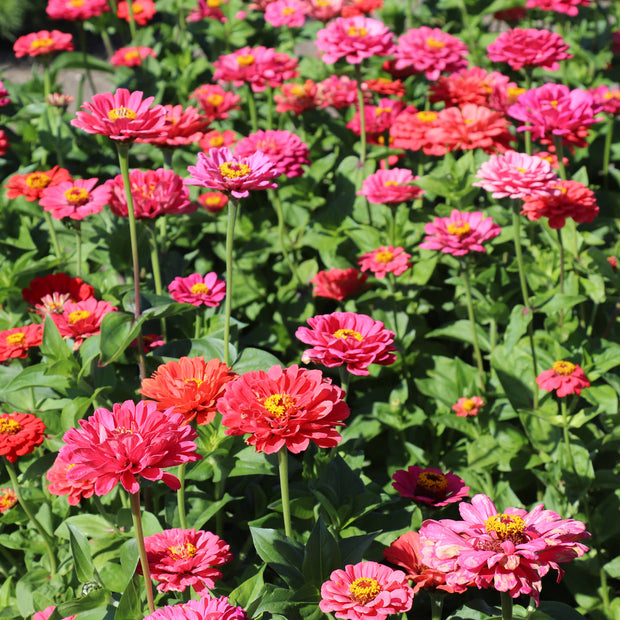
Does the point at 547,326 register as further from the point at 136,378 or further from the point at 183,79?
the point at 183,79

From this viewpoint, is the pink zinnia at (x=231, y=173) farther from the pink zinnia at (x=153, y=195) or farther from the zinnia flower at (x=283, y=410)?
the zinnia flower at (x=283, y=410)

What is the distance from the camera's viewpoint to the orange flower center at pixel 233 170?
1.55 metres

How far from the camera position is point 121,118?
57.6 inches

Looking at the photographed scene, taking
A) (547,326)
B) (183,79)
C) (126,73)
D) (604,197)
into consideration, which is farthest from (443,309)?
(126,73)

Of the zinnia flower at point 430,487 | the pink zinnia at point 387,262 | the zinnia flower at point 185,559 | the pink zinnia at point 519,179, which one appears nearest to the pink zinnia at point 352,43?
the pink zinnia at point 387,262

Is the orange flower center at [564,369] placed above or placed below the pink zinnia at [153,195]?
below

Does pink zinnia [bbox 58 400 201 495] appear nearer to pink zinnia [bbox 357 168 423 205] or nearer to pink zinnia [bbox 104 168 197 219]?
pink zinnia [bbox 104 168 197 219]

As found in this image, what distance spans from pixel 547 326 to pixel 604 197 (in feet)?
3.12

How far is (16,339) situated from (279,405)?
0.94 meters

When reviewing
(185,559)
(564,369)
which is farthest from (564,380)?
(185,559)

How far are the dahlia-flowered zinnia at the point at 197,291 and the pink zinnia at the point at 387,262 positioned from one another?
1.46ft

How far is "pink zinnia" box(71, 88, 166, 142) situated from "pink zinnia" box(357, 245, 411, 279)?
79 cm

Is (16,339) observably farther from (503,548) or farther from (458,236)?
(503,548)

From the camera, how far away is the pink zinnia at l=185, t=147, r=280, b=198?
1486 mm
